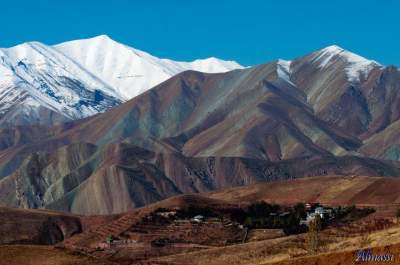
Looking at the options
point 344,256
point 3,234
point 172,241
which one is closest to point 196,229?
point 172,241

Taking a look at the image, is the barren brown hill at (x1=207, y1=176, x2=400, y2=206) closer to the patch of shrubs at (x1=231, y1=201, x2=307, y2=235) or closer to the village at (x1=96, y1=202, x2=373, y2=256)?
the patch of shrubs at (x1=231, y1=201, x2=307, y2=235)

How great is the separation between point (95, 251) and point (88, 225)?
2304 inches

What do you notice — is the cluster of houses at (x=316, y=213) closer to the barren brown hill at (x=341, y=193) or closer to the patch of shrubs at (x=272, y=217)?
the patch of shrubs at (x=272, y=217)

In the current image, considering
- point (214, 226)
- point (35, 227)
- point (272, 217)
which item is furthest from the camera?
point (35, 227)

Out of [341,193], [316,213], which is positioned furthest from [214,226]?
[341,193]

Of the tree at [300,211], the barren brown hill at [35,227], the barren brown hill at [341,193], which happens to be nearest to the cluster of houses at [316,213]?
the tree at [300,211]

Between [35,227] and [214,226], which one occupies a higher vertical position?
[35,227]

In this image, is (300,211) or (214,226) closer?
(214,226)

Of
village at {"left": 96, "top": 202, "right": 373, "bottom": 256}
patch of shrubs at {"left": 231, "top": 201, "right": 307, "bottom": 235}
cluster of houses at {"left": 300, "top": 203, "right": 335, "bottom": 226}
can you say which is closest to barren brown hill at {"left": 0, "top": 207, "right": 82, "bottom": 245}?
village at {"left": 96, "top": 202, "right": 373, "bottom": 256}

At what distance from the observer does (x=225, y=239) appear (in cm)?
12231

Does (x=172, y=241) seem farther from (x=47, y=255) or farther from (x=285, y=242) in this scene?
(x=47, y=255)

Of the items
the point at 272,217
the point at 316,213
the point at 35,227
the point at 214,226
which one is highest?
the point at 35,227

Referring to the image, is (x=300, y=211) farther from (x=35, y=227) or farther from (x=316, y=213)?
(x=35, y=227)

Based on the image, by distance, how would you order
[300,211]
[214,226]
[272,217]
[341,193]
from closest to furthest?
[214,226], [272,217], [300,211], [341,193]
